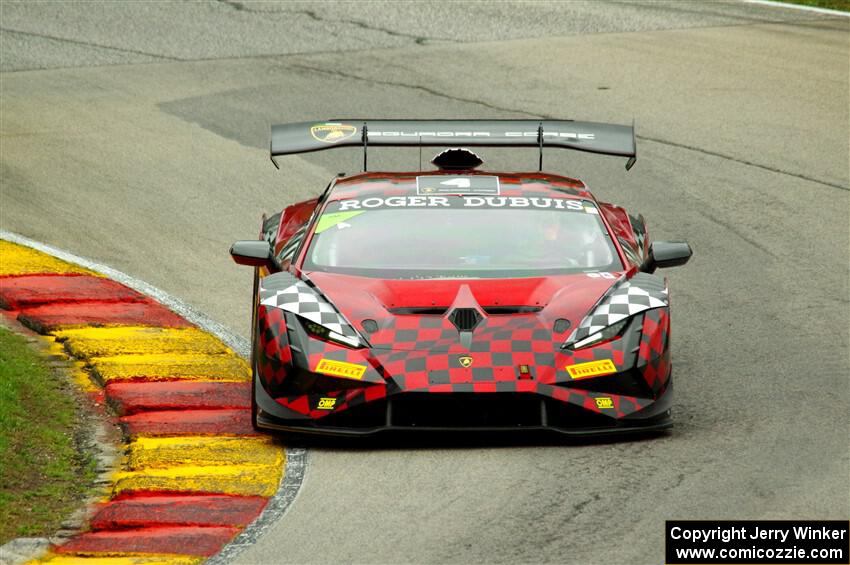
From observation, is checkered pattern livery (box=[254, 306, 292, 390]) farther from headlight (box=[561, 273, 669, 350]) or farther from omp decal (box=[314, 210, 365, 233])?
headlight (box=[561, 273, 669, 350])

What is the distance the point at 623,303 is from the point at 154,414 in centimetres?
271

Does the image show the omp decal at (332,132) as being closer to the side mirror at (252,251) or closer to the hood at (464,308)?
the side mirror at (252,251)

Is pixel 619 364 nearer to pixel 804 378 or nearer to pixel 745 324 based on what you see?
pixel 804 378

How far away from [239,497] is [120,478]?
2.29 feet

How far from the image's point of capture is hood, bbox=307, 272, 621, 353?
8.08 meters

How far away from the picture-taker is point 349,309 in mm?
8328

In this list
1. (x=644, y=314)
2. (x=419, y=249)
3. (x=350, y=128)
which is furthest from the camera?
(x=350, y=128)

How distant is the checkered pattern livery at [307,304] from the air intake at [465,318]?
499 mm

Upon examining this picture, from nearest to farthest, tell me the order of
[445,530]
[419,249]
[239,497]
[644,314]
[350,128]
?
[445,530]
[239,497]
[644,314]
[419,249]
[350,128]

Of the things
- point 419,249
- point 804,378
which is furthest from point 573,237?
point 804,378

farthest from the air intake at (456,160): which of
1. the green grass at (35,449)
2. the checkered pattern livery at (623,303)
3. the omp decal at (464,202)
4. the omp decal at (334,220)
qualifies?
the green grass at (35,449)

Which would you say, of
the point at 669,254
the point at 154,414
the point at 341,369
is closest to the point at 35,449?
the point at 154,414

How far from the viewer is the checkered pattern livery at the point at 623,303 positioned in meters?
8.17

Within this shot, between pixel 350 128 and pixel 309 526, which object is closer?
pixel 309 526
